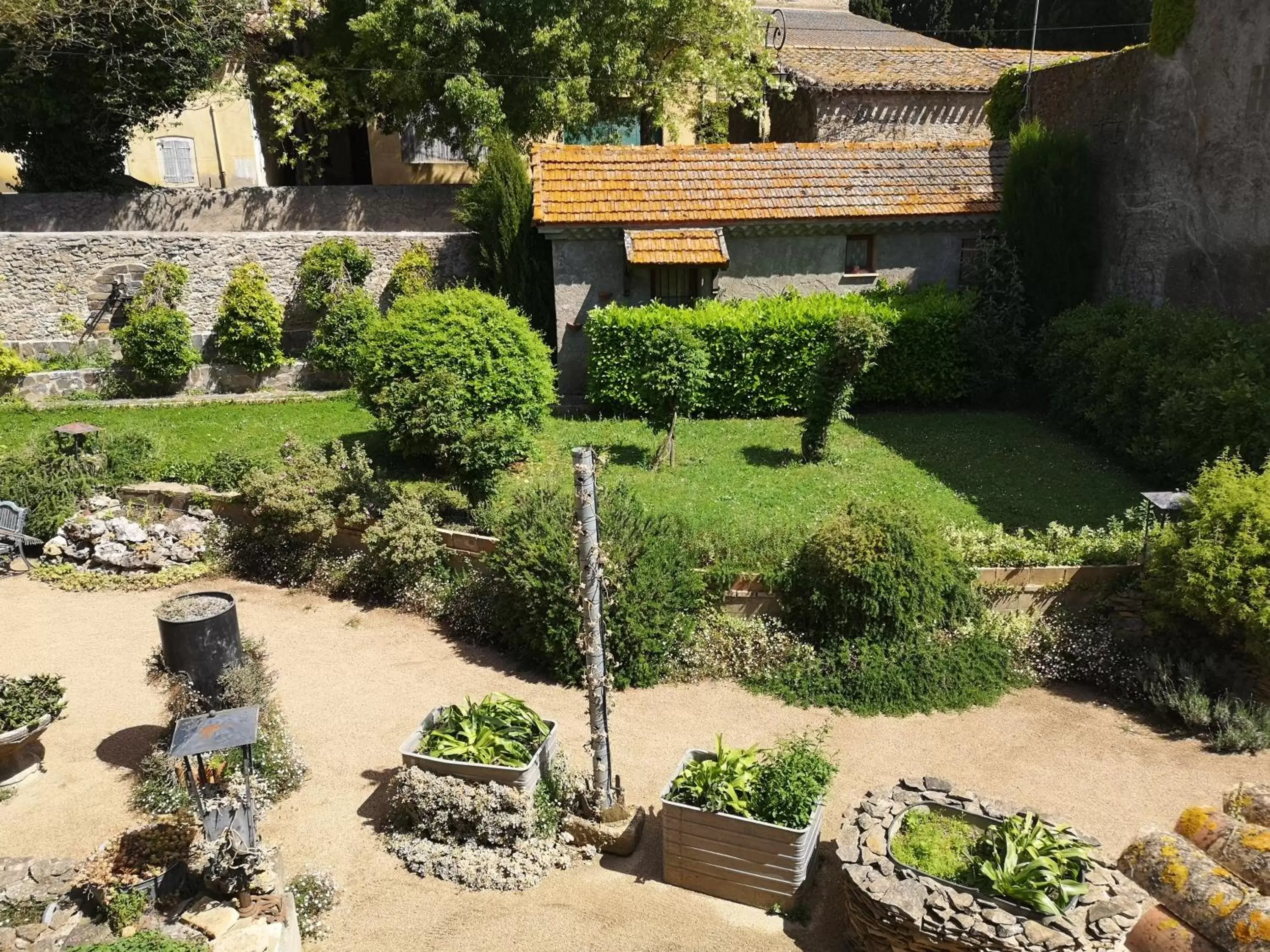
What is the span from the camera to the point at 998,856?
619 cm

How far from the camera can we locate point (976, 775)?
8195 mm

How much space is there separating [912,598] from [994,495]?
146 inches

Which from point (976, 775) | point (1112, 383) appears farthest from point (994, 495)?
point (976, 775)

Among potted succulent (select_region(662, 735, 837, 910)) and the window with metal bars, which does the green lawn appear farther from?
the window with metal bars

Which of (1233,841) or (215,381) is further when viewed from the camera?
(215,381)

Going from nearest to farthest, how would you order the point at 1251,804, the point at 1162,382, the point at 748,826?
the point at 748,826
the point at 1251,804
the point at 1162,382

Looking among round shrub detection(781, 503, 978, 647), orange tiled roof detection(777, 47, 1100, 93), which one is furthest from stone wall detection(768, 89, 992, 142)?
round shrub detection(781, 503, 978, 647)

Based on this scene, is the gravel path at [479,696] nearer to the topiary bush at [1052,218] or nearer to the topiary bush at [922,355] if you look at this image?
the topiary bush at [922,355]

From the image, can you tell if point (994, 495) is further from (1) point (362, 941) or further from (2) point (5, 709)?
(2) point (5, 709)

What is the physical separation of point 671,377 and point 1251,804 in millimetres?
8846

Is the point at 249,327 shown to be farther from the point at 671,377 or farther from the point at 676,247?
the point at 671,377

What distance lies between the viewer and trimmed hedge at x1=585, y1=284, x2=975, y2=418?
15734 mm

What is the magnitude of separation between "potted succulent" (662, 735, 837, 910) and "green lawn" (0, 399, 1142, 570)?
138 inches

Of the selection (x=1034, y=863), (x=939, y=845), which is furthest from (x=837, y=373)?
(x=1034, y=863)
